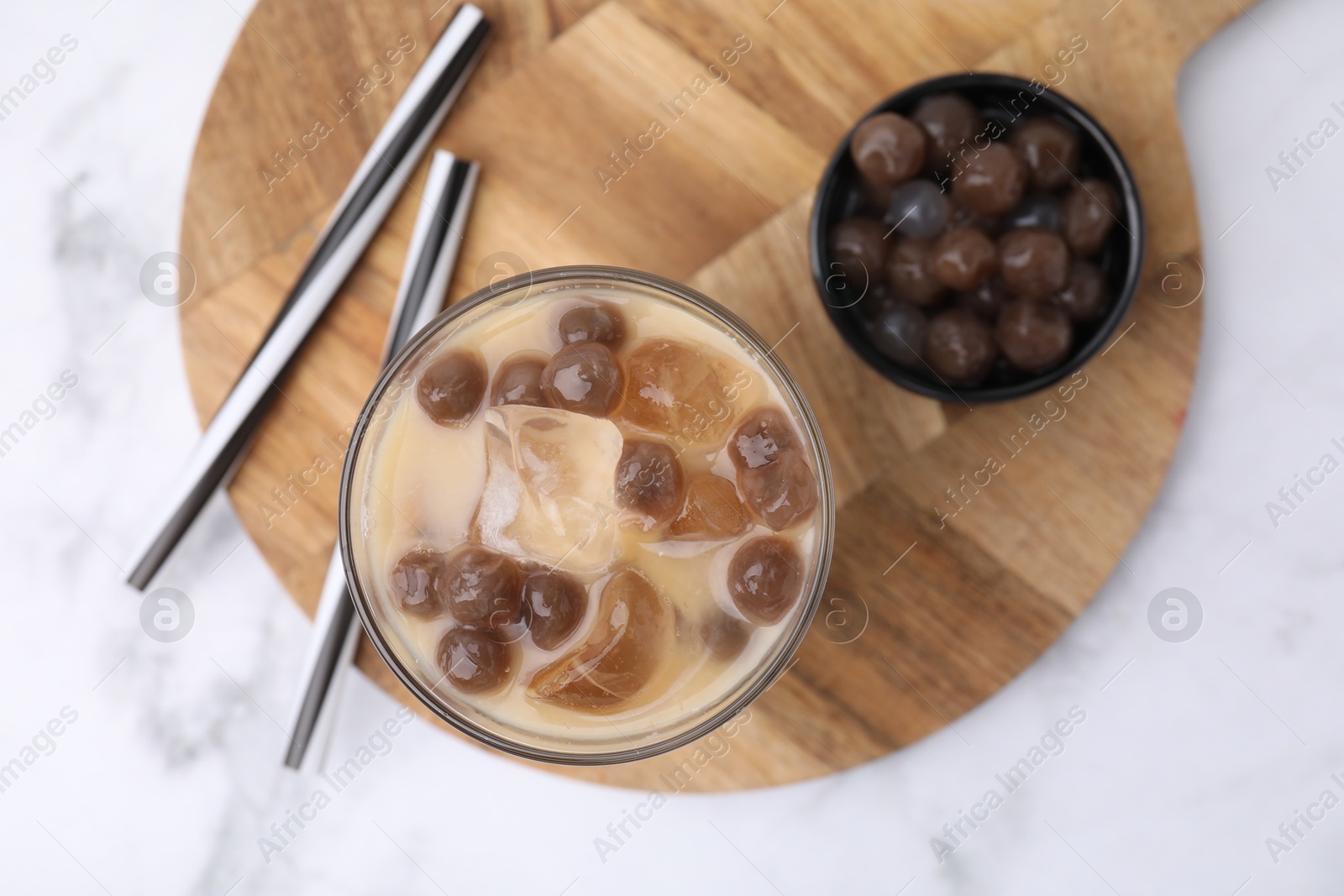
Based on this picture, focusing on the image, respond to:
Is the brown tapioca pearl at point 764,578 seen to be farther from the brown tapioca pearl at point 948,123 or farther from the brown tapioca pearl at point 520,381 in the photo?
the brown tapioca pearl at point 948,123

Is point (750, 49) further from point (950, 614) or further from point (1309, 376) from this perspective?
point (1309, 376)

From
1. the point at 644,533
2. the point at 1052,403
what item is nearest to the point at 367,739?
the point at 644,533

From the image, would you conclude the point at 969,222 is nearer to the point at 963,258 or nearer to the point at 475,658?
the point at 963,258

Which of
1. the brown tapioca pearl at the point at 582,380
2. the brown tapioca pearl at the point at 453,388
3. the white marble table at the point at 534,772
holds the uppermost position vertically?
the brown tapioca pearl at the point at 453,388

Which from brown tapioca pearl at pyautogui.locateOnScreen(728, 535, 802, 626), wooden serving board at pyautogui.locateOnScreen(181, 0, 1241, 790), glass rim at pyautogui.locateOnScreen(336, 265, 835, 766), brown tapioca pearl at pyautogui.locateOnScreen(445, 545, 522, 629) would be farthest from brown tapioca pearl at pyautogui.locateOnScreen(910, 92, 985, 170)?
brown tapioca pearl at pyautogui.locateOnScreen(445, 545, 522, 629)

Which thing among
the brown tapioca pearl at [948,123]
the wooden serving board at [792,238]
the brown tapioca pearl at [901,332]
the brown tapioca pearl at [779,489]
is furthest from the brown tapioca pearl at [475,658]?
the brown tapioca pearl at [948,123]
